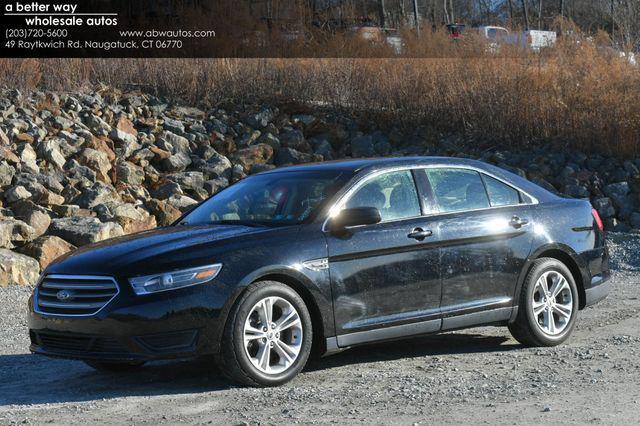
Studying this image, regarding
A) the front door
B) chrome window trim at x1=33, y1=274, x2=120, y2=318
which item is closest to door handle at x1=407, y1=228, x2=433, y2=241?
the front door

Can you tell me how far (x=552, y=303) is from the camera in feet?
29.1

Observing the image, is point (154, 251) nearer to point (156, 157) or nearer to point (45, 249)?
point (45, 249)

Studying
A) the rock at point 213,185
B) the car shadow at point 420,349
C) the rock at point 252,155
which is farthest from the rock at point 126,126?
the car shadow at point 420,349

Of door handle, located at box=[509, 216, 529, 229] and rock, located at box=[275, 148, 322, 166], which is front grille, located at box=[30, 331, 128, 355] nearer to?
door handle, located at box=[509, 216, 529, 229]

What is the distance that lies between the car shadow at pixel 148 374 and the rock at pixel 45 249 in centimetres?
573

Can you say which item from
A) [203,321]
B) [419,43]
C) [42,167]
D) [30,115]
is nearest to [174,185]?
[42,167]

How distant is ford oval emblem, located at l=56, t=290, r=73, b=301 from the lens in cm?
734

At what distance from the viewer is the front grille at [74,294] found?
7.15 meters

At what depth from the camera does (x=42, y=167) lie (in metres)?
19.0

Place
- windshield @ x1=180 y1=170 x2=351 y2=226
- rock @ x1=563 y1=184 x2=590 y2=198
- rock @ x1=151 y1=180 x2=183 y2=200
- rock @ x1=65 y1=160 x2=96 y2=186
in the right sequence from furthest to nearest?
rock @ x1=563 y1=184 x2=590 y2=198, rock @ x1=151 y1=180 x2=183 y2=200, rock @ x1=65 y1=160 x2=96 y2=186, windshield @ x1=180 y1=170 x2=351 y2=226

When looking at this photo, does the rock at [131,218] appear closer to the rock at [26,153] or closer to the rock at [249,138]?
the rock at [26,153]

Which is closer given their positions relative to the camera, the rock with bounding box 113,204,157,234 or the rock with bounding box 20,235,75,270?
the rock with bounding box 20,235,75,270

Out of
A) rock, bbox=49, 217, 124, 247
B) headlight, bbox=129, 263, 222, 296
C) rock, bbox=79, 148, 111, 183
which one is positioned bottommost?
headlight, bbox=129, 263, 222, 296

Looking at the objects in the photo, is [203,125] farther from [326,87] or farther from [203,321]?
[203,321]
